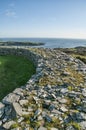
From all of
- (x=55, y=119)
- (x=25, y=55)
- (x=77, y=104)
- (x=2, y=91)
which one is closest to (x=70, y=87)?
(x=77, y=104)

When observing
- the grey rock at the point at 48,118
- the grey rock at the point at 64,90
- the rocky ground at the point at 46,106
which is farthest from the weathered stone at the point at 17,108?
the grey rock at the point at 64,90

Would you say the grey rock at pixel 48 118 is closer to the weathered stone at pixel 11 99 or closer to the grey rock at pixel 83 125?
the grey rock at pixel 83 125

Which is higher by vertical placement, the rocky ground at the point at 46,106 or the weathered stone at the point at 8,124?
the rocky ground at the point at 46,106

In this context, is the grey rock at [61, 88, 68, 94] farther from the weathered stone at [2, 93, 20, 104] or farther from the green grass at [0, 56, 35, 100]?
the green grass at [0, 56, 35, 100]

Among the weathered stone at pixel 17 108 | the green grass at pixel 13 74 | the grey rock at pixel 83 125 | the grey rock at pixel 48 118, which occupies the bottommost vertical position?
the green grass at pixel 13 74

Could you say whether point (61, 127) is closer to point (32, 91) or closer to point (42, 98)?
point (42, 98)

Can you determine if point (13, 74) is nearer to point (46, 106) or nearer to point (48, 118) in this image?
point (46, 106)

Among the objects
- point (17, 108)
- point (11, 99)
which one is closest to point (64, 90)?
point (11, 99)

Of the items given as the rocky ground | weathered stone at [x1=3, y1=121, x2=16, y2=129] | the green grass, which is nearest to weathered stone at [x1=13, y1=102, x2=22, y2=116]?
the rocky ground

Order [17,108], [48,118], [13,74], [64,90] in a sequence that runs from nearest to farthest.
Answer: [48,118]
[17,108]
[64,90]
[13,74]
